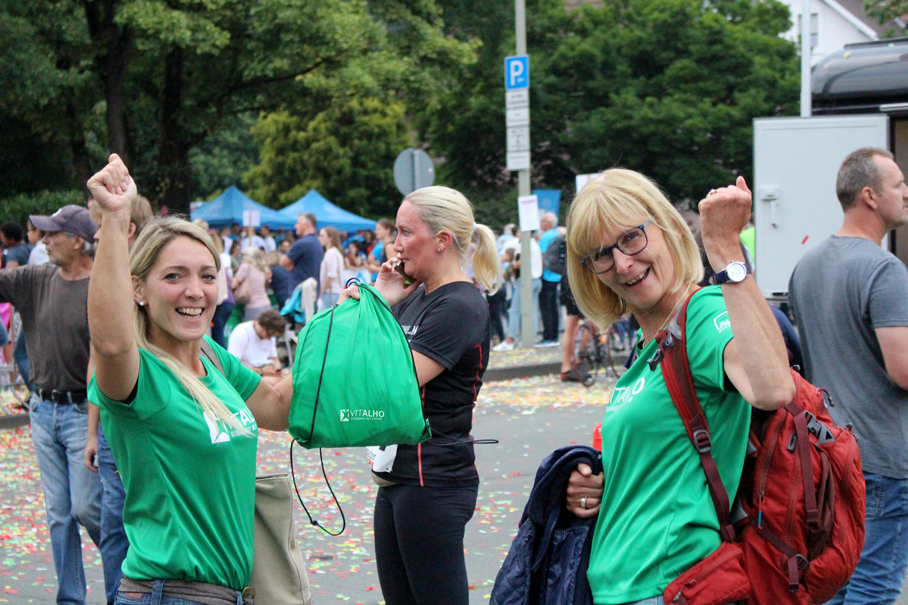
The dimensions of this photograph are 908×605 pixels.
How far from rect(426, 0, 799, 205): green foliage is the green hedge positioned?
1617cm

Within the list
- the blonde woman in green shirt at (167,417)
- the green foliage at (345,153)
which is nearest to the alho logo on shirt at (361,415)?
the blonde woman in green shirt at (167,417)

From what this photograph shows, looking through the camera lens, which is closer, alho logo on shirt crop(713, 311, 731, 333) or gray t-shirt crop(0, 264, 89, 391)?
alho logo on shirt crop(713, 311, 731, 333)

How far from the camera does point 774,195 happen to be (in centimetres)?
1007

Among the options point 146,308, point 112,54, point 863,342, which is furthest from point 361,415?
point 112,54

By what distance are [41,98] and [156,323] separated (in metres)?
17.9

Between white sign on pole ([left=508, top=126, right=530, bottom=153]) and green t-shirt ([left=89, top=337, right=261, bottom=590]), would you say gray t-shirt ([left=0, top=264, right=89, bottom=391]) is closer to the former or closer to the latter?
green t-shirt ([left=89, top=337, right=261, bottom=590])

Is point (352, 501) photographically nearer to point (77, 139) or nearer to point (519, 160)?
point (519, 160)

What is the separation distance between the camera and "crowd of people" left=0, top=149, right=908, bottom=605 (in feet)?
7.51

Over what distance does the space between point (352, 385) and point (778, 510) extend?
1212 millimetres

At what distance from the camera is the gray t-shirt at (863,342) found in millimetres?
3627

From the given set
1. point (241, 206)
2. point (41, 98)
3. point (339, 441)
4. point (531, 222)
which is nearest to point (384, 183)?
point (241, 206)

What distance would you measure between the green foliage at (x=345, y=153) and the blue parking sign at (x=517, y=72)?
2089cm

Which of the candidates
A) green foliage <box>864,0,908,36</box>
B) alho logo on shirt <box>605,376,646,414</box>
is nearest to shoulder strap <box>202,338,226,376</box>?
alho logo on shirt <box>605,376,646,414</box>

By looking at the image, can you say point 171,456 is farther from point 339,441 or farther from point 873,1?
point 873,1
